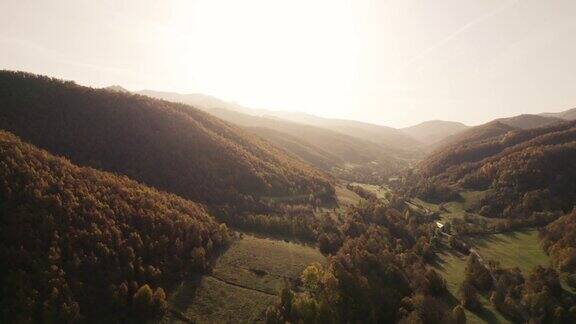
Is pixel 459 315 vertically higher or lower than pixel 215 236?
lower

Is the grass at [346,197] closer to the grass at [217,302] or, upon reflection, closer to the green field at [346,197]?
the green field at [346,197]

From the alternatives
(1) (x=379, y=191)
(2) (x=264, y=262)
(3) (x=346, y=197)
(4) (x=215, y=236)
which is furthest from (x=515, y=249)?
(1) (x=379, y=191)

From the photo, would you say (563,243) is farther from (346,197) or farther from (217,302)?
(217,302)

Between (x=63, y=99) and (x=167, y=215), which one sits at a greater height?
(x=63, y=99)

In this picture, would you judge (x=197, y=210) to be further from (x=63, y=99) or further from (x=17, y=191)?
(x=63, y=99)

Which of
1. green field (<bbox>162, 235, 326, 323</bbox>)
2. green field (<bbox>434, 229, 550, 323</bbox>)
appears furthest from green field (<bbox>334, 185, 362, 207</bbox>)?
green field (<bbox>162, 235, 326, 323</bbox>)

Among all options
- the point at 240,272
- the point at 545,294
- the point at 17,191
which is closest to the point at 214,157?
the point at 240,272

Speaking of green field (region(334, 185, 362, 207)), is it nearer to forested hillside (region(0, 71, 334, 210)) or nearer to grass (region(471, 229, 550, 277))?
forested hillside (region(0, 71, 334, 210))
